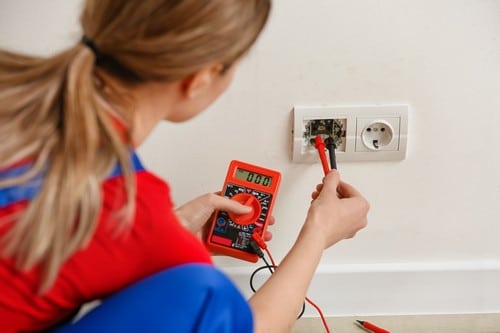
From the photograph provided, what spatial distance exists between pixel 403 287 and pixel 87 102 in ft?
2.31

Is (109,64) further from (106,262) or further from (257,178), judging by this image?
(257,178)

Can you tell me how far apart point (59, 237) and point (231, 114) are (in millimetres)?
449

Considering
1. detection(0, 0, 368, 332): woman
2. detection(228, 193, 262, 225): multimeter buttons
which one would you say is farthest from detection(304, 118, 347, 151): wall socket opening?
detection(0, 0, 368, 332): woman

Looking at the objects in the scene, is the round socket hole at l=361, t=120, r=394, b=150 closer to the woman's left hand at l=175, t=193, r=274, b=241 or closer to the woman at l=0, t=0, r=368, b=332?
the woman's left hand at l=175, t=193, r=274, b=241

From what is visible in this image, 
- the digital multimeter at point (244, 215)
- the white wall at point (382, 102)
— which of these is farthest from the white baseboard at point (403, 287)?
the digital multimeter at point (244, 215)

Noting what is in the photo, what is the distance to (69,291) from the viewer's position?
1.64 feet

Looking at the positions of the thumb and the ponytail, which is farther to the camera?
the thumb

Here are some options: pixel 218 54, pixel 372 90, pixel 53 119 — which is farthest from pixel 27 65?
pixel 372 90

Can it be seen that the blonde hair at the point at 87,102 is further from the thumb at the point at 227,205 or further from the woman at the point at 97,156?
the thumb at the point at 227,205

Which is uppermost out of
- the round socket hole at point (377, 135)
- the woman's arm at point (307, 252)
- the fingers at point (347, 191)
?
the round socket hole at point (377, 135)

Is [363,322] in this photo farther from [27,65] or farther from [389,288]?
[27,65]

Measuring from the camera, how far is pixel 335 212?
0.76 m

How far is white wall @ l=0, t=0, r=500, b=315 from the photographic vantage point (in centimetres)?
82

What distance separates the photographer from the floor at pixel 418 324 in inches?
37.9
